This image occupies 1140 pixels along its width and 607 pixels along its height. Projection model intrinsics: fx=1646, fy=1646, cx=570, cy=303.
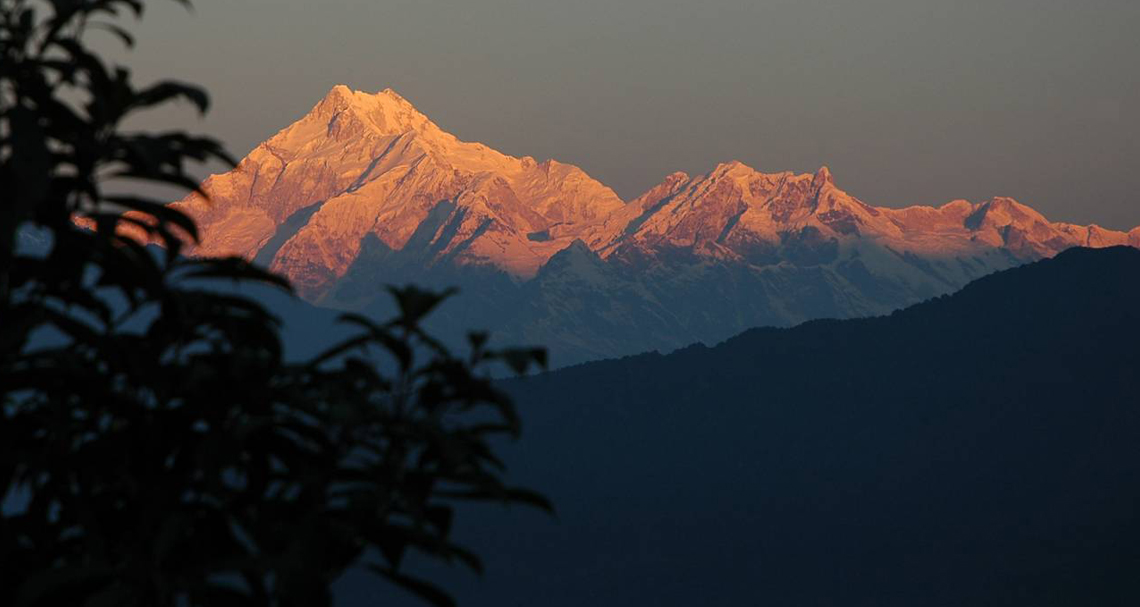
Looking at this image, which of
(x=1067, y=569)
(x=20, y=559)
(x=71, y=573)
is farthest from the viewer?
(x=1067, y=569)

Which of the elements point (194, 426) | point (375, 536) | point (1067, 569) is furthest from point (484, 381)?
point (1067, 569)

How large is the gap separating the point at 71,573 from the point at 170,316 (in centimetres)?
110

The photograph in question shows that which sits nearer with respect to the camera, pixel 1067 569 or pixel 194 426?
pixel 194 426

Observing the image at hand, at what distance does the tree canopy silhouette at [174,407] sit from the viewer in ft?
17.7

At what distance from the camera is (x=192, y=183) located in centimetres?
577

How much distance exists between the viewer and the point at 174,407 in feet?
18.5

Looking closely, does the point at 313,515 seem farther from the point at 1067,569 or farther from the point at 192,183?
the point at 1067,569

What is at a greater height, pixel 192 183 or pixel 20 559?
pixel 192 183

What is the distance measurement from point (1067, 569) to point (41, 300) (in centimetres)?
20123

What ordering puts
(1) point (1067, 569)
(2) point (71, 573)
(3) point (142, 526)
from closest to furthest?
1. (2) point (71, 573)
2. (3) point (142, 526)
3. (1) point (1067, 569)

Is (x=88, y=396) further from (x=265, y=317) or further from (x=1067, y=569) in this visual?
(x=1067, y=569)

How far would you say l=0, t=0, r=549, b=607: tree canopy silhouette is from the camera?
5402 millimetres

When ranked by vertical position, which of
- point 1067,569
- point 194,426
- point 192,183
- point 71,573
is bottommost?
point 71,573

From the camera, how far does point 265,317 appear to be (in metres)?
5.96
